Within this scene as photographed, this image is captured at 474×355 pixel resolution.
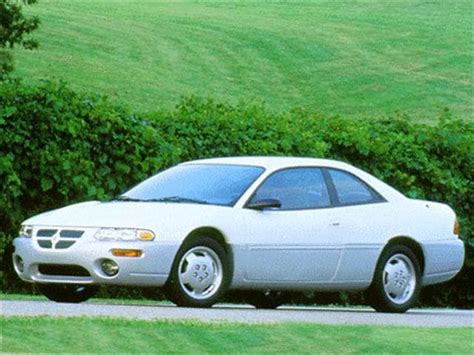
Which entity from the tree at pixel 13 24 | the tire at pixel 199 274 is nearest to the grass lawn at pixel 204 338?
the tire at pixel 199 274

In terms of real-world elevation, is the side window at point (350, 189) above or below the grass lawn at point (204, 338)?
above

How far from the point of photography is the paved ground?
14.9m

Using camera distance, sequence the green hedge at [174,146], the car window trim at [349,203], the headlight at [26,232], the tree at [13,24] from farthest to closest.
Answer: the tree at [13,24], the green hedge at [174,146], the car window trim at [349,203], the headlight at [26,232]

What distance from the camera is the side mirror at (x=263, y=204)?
16859 mm

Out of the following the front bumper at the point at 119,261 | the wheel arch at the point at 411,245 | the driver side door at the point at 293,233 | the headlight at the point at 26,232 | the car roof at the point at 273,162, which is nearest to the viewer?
the front bumper at the point at 119,261

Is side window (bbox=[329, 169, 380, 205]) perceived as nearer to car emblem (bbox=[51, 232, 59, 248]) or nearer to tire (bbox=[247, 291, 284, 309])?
tire (bbox=[247, 291, 284, 309])

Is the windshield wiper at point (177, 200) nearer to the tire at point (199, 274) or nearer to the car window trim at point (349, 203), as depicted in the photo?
the tire at point (199, 274)

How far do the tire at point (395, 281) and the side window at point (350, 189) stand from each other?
568 mm

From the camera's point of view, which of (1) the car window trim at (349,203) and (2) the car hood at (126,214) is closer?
(2) the car hood at (126,214)

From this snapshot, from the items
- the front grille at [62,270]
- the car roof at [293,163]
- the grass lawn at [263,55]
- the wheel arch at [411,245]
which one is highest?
the grass lawn at [263,55]

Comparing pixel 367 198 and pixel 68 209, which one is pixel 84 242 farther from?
pixel 367 198

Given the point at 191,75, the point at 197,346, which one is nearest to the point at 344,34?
the point at 191,75

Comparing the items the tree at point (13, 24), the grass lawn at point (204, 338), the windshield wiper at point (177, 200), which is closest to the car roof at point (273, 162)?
the windshield wiper at point (177, 200)

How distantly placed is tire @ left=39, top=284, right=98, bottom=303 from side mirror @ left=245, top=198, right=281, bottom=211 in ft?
5.62
